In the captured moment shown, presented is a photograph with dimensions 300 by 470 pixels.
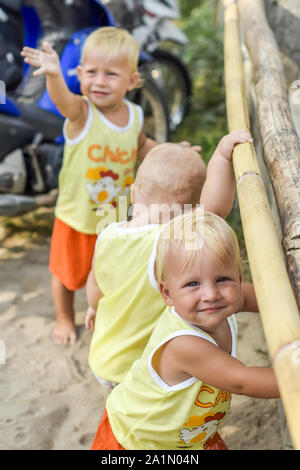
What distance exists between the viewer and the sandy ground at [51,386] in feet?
7.09

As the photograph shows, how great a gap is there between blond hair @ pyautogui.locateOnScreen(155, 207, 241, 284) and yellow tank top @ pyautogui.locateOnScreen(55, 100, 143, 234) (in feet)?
3.55

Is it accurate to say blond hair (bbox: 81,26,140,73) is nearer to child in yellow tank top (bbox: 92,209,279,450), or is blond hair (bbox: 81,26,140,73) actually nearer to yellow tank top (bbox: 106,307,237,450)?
child in yellow tank top (bbox: 92,209,279,450)

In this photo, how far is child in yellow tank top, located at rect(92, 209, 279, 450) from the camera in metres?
1.30

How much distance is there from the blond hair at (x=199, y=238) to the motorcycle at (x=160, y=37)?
9.13 ft

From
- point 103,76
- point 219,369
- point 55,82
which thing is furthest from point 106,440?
point 103,76

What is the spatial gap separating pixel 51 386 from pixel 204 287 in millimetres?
1408

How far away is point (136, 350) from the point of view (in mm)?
1742

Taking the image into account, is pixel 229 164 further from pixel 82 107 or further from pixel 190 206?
pixel 82 107

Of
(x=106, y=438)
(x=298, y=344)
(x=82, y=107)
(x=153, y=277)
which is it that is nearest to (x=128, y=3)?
(x=82, y=107)

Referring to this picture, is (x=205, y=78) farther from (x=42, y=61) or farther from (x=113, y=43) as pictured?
(x=42, y=61)

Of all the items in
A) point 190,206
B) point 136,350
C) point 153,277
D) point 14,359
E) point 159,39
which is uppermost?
point 159,39

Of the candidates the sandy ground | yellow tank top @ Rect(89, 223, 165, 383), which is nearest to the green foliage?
the sandy ground

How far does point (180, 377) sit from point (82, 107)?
1.27 meters

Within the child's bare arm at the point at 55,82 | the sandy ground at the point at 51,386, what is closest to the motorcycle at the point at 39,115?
the sandy ground at the point at 51,386
